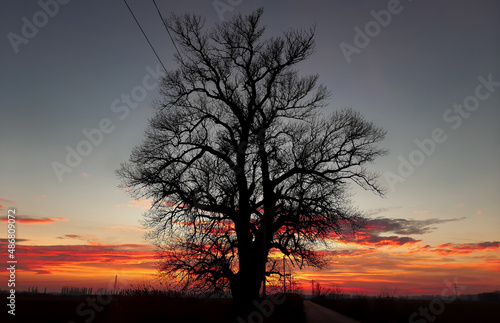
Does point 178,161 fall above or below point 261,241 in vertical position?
above

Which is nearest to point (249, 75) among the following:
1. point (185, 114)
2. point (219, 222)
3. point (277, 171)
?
point (185, 114)

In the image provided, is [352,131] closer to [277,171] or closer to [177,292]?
[277,171]

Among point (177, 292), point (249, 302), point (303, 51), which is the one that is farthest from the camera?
point (303, 51)

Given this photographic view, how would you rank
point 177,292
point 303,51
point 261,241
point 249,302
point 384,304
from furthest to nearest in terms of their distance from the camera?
point 384,304 < point 303,51 < point 261,241 < point 249,302 < point 177,292

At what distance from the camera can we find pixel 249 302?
47.6 feet

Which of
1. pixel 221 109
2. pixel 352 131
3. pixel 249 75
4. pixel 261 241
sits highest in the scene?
pixel 249 75

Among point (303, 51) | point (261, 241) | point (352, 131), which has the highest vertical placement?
point (303, 51)

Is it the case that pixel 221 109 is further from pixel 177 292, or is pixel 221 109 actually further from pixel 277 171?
pixel 177 292

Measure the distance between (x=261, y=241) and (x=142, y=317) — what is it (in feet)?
25.6

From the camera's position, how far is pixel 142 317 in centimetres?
829

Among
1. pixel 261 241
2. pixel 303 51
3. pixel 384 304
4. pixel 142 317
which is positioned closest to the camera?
pixel 142 317

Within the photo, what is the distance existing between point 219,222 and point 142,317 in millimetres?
7568

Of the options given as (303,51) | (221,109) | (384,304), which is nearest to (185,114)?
(221,109)

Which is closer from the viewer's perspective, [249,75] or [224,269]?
[224,269]
